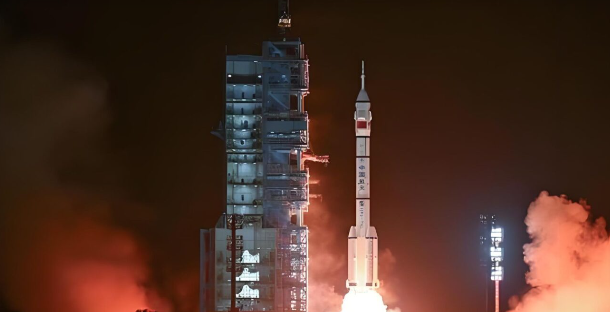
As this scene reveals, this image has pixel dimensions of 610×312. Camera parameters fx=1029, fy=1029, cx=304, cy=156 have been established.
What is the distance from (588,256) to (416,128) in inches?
166

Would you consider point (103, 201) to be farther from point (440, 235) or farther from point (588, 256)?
point (588, 256)

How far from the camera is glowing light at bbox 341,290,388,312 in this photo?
62.7 ft

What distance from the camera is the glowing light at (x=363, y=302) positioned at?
19125 mm

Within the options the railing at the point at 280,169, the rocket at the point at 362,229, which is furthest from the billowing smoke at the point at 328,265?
the railing at the point at 280,169

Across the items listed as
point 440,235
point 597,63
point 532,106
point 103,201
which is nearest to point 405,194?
point 440,235

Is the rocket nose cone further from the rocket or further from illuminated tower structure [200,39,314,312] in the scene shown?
illuminated tower structure [200,39,314,312]

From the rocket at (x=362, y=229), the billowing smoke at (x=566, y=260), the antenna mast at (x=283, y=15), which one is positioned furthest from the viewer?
the antenna mast at (x=283, y=15)

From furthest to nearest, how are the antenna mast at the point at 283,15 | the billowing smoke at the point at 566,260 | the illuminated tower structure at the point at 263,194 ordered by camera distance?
1. the antenna mast at the point at 283,15
2. the billowing smoke at the point at 566,260
3. the illuminated tower structure at the point at 263,194

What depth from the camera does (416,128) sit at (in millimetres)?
21047

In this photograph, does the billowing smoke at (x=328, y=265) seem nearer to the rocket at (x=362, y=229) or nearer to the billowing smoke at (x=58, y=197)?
the rocket at (x=362, y=229)

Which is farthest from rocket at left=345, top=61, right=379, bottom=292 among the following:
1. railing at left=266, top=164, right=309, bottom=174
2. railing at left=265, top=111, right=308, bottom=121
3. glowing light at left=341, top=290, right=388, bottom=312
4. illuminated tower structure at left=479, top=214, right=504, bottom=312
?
illuminated tower structure at left=479, top=214, right=504, bottom=312

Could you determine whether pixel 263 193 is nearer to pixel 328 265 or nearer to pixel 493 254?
pixel 328 265

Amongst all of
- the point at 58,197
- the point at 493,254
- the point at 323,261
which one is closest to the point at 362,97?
the point at 323,261

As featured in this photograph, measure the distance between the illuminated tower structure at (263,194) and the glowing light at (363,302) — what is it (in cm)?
81
